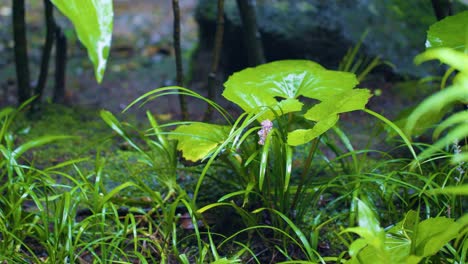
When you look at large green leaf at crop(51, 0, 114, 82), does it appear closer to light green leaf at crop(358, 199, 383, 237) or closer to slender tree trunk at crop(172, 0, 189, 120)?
light green leaf at crop(358, 199, 383, 237)

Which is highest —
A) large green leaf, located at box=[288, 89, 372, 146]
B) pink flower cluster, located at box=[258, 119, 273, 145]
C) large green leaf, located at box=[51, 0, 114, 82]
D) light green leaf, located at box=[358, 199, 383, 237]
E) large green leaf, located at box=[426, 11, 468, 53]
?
large green leaf, located at box=[51, 0, 114, 82]

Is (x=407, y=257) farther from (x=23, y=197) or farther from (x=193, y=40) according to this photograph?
(x=193, y=40)

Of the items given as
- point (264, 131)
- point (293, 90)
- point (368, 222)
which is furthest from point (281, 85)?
point (368, 222)

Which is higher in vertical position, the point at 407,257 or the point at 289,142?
the point at 289,142

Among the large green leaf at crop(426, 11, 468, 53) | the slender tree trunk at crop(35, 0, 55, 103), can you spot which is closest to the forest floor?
A: the slender tree trunk at crop(35, 0, 55, 103)

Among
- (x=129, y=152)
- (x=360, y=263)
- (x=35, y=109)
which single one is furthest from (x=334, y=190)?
(x=35, y=109)

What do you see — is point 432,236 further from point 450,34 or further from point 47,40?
point 47,40

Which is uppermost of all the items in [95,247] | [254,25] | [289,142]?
[254,25]

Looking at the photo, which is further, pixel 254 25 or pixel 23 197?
pixel 254 25
